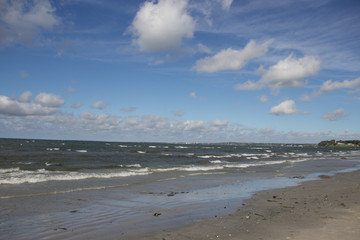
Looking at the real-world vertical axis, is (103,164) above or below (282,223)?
below

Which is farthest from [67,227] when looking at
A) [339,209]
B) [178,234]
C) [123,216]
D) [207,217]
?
[339,209]

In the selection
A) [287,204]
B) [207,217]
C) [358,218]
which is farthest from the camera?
[287,204]

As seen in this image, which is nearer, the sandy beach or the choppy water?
the sandy beach

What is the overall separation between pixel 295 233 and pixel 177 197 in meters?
6.79

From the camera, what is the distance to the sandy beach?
23.1ft

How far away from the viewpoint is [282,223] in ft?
27.1

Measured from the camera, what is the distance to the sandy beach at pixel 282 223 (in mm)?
7031

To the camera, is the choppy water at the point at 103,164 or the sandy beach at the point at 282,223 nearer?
the sandy beach at the point at 282,223

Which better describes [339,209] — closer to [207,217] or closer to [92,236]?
[207,217]

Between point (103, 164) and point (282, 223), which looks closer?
point (282, 223)

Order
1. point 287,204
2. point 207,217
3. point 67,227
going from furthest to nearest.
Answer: point 287,204, point 207,217, point 67,227

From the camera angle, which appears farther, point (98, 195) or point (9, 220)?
point (98, 195)

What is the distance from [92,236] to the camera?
23.3 ft

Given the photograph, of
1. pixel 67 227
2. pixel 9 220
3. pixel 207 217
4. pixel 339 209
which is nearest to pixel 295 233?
pixel 207 217
